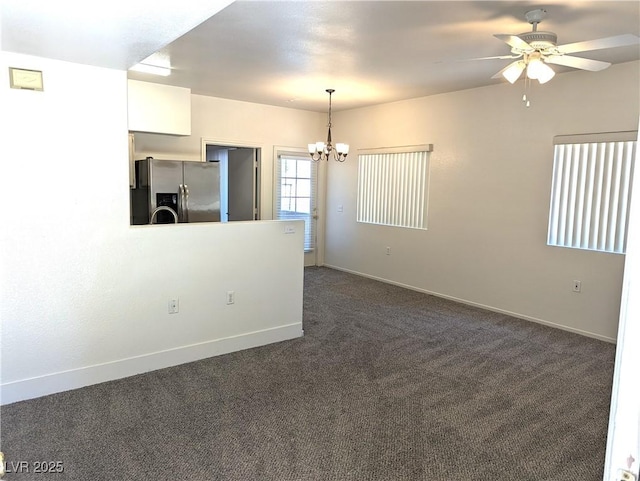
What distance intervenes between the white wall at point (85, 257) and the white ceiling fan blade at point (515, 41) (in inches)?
95.8

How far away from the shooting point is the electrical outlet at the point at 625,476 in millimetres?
639

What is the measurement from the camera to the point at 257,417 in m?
2.84

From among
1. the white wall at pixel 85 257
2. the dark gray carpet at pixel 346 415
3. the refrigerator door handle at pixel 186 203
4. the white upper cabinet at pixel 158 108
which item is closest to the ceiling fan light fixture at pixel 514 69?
the dark gray carpet at pixel 346 415

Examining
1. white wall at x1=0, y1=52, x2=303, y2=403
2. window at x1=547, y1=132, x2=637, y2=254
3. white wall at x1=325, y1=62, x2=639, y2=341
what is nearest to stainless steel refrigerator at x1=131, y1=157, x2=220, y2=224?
white wall at x1=0, y1=52, x2=303, y2=403

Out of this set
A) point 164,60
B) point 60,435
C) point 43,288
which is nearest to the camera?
point 60,435

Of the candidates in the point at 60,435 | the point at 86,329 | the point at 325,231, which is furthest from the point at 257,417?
the point at 325,231

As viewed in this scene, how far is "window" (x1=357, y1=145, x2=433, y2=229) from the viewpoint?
20.4ft

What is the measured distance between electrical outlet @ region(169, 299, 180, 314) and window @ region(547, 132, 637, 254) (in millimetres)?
3837

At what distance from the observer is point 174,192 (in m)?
5.51

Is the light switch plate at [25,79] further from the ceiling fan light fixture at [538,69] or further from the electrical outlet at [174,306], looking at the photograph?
the ceiling fan light fixture at [538,69]

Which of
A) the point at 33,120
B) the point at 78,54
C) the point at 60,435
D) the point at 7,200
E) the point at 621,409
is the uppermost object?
the point at 78,54

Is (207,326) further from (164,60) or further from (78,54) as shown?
(164,60)

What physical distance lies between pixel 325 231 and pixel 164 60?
13.9ft

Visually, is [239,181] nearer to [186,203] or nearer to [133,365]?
[186,203]
